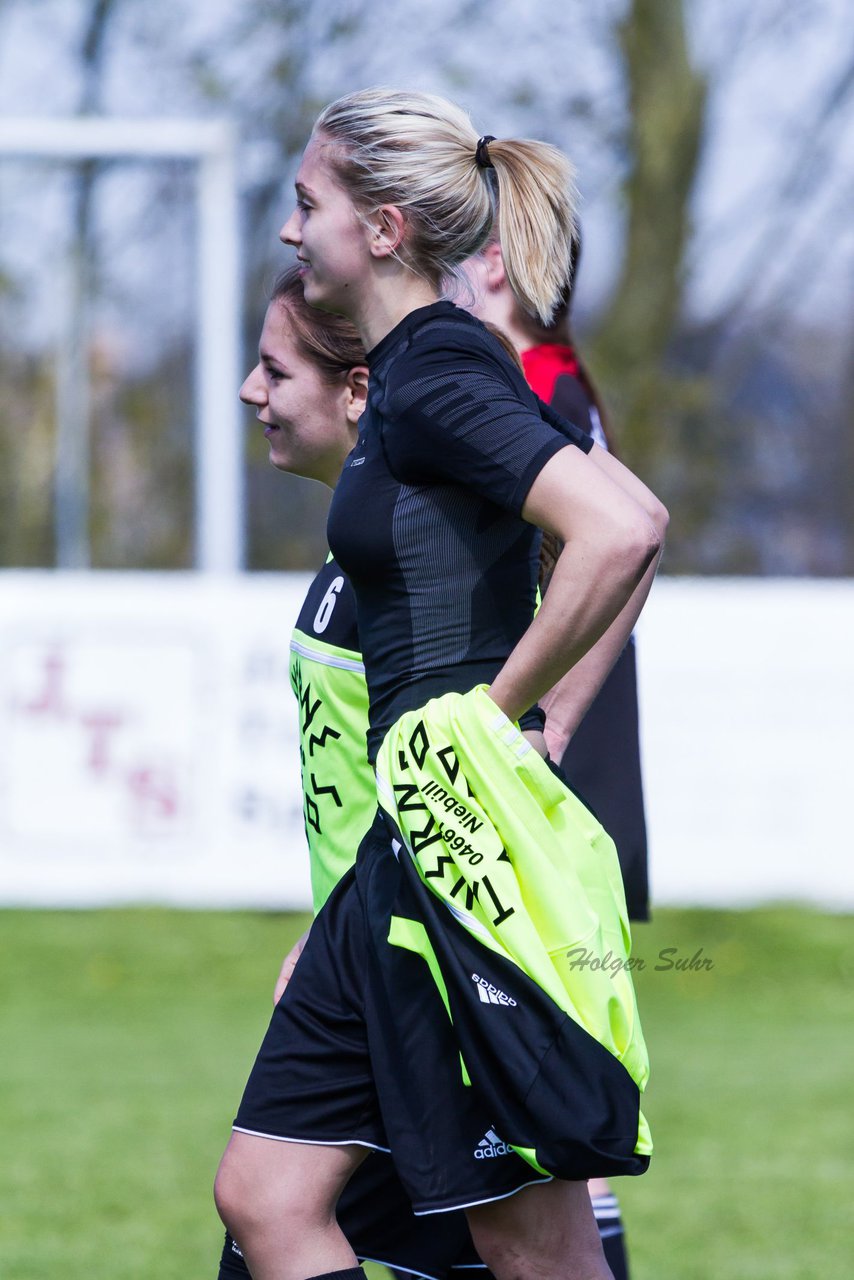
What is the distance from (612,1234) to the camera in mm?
3213

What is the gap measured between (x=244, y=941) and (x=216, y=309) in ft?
11.1

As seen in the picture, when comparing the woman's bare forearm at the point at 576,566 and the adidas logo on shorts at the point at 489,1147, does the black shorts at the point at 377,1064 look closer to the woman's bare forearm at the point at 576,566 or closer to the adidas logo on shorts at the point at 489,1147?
the adidas logo on shorts at the point at 489,1147

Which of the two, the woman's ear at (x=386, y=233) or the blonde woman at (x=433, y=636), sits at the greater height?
the woman's ear at (x=386, y=233)

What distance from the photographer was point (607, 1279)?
7.44ft

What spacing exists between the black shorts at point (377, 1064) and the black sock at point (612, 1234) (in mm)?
1048

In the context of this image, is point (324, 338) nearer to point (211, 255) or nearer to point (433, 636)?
point (433, 636)

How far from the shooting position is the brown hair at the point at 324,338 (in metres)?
2.78

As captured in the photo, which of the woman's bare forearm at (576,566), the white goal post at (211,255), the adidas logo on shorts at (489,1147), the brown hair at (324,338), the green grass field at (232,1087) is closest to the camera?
the woman's bare forearm at (576,566)

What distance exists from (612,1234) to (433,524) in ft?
5.33

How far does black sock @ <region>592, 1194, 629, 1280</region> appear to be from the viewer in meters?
3.17

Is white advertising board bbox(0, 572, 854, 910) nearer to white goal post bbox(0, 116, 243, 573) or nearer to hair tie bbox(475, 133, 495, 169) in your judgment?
white goal post bbox(0, 116, 243, 573)

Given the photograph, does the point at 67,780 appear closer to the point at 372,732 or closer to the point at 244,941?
the point at 244,941

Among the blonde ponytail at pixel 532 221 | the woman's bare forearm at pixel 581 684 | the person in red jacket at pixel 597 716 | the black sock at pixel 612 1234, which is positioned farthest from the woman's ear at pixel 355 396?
the black sock at pixel 612 1234

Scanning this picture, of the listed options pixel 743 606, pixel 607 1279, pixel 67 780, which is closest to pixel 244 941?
pixel 67 780
